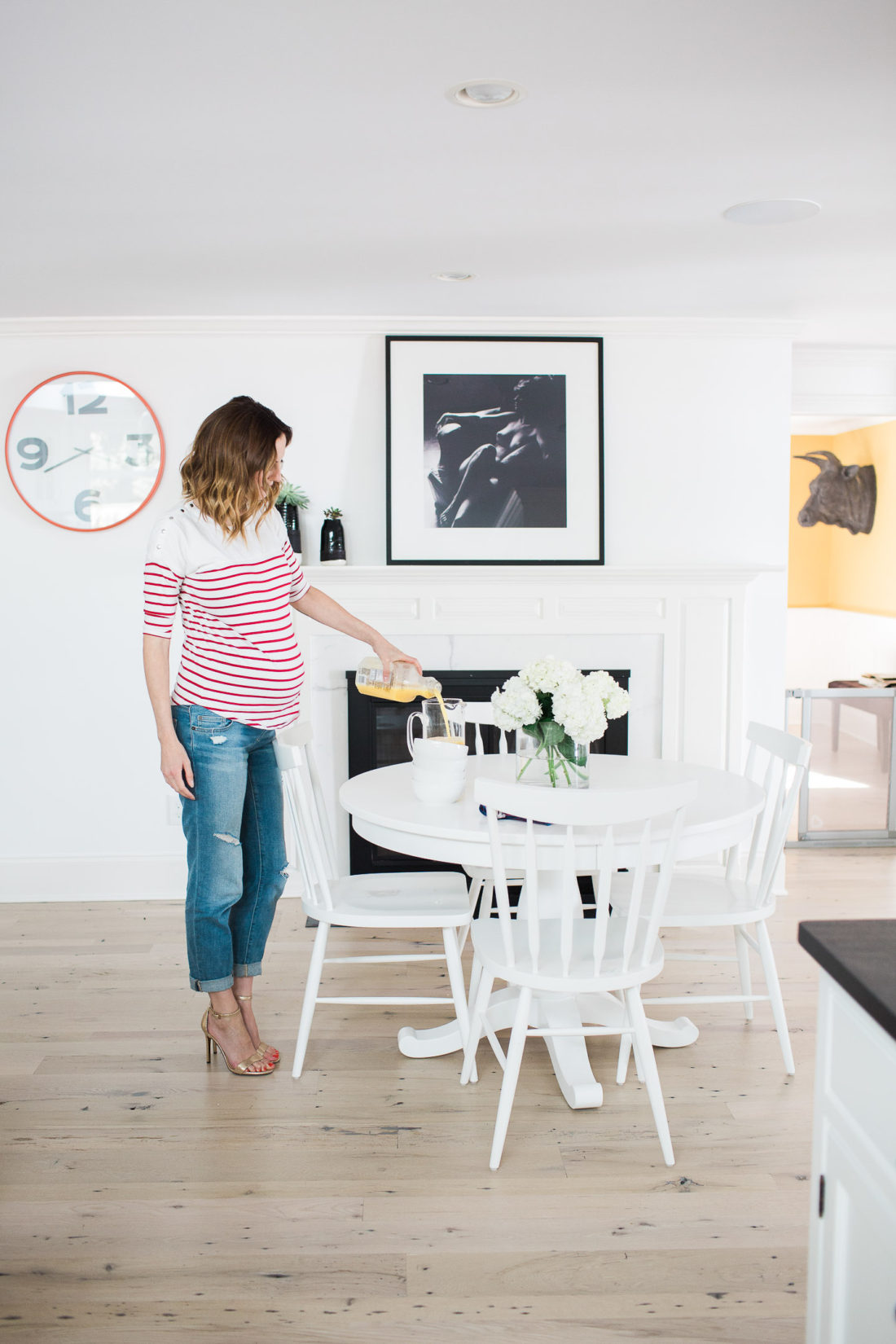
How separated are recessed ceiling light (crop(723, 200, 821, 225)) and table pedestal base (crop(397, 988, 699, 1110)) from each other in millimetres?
2110

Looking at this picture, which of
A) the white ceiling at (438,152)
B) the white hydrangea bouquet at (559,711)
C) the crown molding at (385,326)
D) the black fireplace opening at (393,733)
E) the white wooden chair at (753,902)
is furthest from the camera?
the black fireplace opening at (393,733)

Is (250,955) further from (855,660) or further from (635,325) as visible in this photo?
(855,660)

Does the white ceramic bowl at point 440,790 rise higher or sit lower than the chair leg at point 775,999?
higher

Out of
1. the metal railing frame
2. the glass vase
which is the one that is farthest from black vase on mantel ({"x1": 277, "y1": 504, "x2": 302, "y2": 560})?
the metal railing frame

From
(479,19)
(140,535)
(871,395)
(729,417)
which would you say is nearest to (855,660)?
(871,395)

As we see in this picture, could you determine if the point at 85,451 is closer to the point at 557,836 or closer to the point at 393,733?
the point at 393,733

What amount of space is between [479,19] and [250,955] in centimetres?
212

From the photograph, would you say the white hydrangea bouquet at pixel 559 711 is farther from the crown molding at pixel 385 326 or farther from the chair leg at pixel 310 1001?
the crown molding at pixel 385 326

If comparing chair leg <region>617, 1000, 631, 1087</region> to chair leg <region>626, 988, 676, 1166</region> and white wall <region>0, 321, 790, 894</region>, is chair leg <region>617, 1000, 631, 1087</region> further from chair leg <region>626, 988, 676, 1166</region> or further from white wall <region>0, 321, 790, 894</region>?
white wall <region>0, 321, 790, 894</region>

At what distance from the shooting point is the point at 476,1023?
2.53m

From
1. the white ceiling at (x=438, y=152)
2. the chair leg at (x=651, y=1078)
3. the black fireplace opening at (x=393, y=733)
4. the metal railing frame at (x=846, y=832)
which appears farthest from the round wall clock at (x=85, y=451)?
the metal railing frame at (x=846, y=832)

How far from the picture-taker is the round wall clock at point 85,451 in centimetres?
396

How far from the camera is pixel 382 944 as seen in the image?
11.9 ft

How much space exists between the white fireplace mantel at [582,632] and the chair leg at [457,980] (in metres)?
1.52
